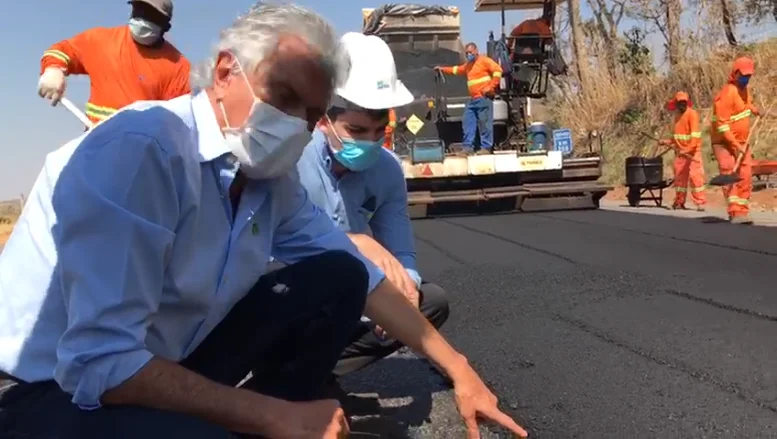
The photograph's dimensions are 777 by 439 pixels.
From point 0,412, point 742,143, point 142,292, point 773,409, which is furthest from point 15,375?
point 742,143

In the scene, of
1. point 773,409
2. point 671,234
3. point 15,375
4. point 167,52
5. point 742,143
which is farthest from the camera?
point 742,143

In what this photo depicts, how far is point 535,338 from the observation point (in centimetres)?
354

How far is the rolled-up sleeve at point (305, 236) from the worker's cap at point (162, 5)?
200 cm

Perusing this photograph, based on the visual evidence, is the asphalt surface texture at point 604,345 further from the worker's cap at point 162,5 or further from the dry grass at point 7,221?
the dry grass at point 7,221

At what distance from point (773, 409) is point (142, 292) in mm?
1884

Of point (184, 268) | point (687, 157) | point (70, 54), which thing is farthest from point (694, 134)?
point (184, 268)

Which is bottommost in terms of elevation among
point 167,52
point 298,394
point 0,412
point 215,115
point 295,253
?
point 298,394

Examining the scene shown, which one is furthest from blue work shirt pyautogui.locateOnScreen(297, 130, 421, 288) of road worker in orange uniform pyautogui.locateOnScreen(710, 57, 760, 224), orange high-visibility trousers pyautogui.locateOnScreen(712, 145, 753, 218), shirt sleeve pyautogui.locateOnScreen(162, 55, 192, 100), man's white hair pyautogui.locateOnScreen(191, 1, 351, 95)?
road worker in orange uniform pyautogui.locateOnScreen(710, 57, 760, 224)

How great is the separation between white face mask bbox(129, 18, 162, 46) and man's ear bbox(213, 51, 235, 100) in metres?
2.30

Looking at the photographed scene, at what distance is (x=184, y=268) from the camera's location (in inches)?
64.9

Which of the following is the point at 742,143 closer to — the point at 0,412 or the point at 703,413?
the point at 703,413

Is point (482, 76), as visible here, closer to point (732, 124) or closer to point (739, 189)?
point (732, 124)

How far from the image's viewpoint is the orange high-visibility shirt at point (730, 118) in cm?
888

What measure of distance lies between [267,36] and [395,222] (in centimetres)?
135
